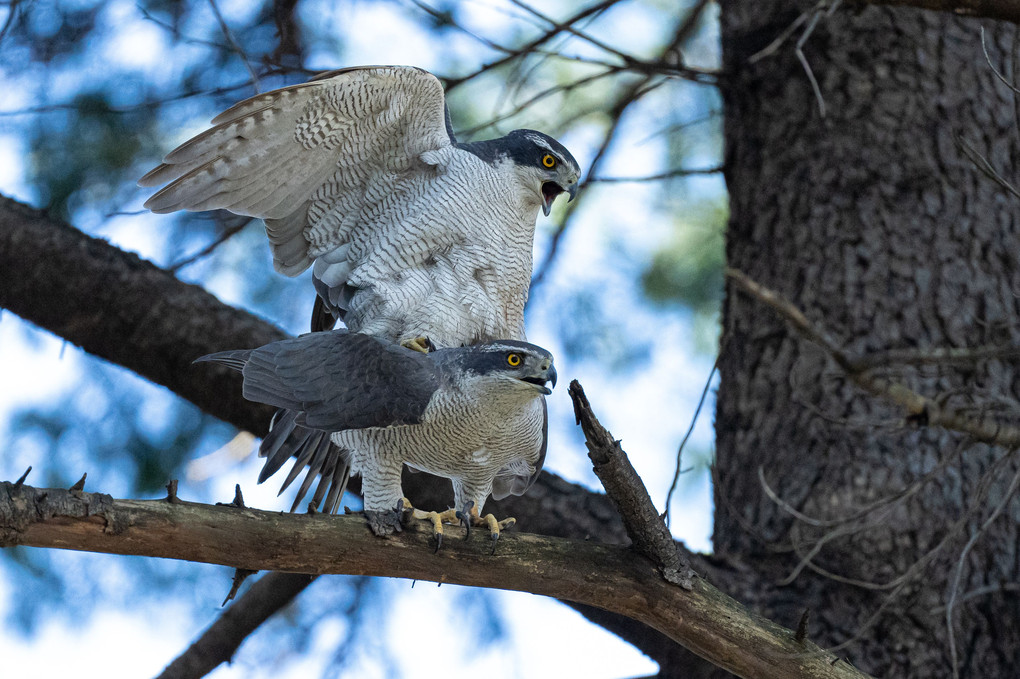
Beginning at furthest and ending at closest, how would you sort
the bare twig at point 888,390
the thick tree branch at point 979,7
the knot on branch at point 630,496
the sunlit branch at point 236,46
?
the sunlit branch at point 236,46
the thick tree branch at point 979,7
the knot on branch at point 630,496
the bare twig at point 888,390

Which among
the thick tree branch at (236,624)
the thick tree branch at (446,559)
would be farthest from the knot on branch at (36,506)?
the thick tree branch at (236,624)

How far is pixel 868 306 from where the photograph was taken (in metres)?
4.02

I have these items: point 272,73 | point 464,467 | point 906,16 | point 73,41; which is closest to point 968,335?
point 906,16

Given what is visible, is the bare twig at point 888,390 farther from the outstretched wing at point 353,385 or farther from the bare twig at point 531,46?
the bare twig at point 531,46

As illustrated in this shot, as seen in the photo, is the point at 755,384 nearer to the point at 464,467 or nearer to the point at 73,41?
the point at 464,467

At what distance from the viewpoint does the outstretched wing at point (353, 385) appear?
9.00 ft

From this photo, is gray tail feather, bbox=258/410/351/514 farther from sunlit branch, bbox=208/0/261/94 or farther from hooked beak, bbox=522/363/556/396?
sunlit branch, bbox=208/0/261/94

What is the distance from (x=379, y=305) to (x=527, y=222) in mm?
564

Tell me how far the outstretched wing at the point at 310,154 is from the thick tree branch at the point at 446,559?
110 centimetres

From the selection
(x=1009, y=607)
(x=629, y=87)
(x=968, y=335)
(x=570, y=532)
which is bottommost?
(x=1009, y=607)

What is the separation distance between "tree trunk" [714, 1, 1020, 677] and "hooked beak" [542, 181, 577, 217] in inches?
37.7

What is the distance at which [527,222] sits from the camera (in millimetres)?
3176

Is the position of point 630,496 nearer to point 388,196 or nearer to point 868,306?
point 388,196

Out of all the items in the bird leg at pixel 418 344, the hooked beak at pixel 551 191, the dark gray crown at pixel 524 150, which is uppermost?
the dark gray crown at pixel 524 150
